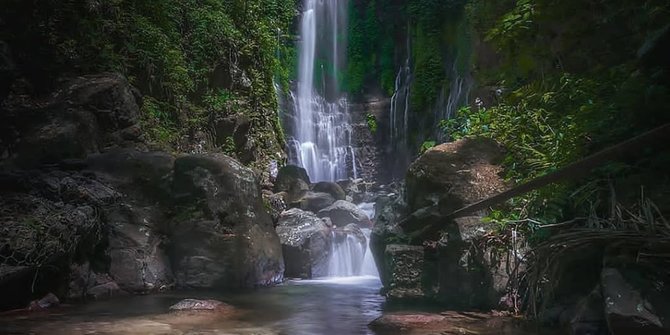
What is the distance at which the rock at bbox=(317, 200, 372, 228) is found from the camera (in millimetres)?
13648

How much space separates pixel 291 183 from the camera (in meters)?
15.1

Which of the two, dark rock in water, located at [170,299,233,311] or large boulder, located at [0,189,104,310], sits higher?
large boulder, located at [0,189,104,310]

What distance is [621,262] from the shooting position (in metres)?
3.40

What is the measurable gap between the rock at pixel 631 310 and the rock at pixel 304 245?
7.49 m

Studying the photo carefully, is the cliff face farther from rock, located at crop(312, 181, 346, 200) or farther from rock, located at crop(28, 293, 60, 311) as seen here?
rock, located at crop(28, 293, 60, 311)

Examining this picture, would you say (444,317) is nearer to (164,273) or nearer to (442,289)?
(442,289)

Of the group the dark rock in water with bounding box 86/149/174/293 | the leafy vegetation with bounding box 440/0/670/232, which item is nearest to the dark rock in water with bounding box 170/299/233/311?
the dark rock in water with bounding box 86/149/174/293

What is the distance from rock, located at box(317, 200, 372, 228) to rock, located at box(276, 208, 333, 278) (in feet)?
7.36

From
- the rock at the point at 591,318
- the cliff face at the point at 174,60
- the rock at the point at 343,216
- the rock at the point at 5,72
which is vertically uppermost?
the cliff face at the point at 174,60

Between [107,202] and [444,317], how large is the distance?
4.90 meters

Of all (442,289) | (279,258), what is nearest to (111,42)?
(279,258)

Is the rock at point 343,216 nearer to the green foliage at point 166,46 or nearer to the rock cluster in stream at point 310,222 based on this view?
the rock cluster in stream at point 310,222

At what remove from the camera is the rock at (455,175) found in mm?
6430

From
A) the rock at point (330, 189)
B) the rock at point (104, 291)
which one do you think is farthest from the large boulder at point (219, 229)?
the rock at point (330, 189)
